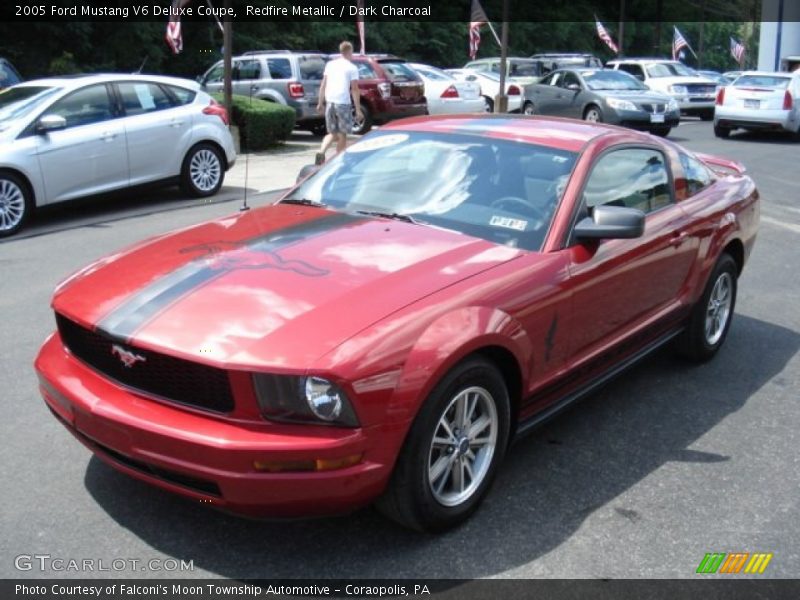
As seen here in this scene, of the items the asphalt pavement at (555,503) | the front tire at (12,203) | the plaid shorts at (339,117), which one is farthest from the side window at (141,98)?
the asphalt pavement at (555,503)

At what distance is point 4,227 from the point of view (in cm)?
892

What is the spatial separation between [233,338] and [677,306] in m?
2.90

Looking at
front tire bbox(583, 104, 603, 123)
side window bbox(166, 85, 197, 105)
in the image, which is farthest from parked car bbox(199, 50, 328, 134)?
side window bbox(166, 85, 197, 105)

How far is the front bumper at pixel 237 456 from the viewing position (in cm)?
291

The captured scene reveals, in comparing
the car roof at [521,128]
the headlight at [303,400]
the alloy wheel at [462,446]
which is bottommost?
the alloy wheel at [462,446]

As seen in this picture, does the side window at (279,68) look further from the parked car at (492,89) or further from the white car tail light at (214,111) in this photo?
the white car tail light at (214,111)

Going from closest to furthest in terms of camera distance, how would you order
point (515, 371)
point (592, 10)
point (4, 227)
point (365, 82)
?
point (515, 371), point (4, 227), point (365, 82), point (592, 10)

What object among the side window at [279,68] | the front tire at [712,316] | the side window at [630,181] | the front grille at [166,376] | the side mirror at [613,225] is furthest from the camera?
the side window at [279,68]

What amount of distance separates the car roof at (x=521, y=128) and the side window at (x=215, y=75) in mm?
16182

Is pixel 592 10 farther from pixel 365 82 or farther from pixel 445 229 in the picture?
pixel 445 229

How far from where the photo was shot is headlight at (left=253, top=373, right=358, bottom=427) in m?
2.94

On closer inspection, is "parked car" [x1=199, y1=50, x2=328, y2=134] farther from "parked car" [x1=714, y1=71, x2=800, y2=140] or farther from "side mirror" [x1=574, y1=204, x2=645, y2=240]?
"side mirror" [x1=574, y1=204, x2=645, y2=240]

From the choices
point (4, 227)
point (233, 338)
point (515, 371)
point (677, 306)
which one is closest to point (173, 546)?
point (233, 338)

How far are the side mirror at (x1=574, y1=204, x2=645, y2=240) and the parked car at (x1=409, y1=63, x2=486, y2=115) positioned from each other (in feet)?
51.8
